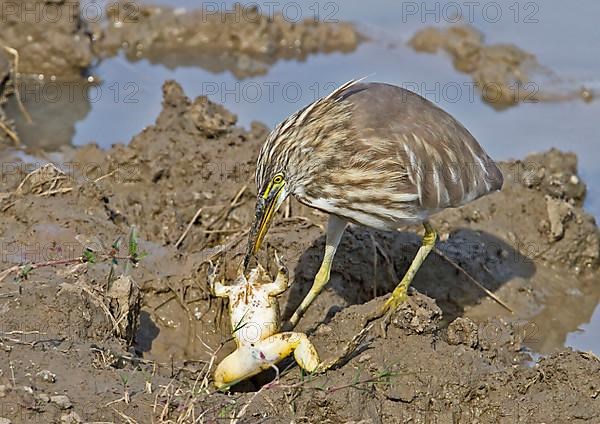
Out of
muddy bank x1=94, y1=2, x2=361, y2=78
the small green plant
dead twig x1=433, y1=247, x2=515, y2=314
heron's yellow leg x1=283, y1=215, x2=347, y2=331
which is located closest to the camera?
the small green plant

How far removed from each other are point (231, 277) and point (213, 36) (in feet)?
17.7

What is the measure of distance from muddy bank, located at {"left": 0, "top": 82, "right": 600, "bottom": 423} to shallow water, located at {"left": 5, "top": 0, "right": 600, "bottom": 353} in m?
0.93

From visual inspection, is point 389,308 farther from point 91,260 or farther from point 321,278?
point 91,260

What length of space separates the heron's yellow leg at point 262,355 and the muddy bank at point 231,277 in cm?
13

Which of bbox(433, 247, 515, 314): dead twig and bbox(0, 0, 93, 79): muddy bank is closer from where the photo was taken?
bbox(433, 247, 515, 314): dead twig

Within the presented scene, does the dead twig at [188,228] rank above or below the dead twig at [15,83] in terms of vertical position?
below

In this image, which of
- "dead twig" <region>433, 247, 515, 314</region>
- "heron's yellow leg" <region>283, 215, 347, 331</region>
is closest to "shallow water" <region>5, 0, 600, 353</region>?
"dead twig" <region>433, 247, 515, 314</region>

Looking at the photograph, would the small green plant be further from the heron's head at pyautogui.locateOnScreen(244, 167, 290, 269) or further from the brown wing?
the brown wing

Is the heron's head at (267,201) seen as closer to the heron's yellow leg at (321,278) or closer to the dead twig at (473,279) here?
the heron's yellow leg at (321,278)

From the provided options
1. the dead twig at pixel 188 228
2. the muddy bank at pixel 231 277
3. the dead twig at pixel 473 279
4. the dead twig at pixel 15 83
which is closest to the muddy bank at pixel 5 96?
the dead twig at pixel 15 83

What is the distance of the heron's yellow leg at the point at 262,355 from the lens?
5504 millimetres

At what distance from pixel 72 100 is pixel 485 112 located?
3869 mm

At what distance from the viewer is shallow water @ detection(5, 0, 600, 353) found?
9500 millimetres

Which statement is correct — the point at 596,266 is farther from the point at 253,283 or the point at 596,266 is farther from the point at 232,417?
the point at 232,417
